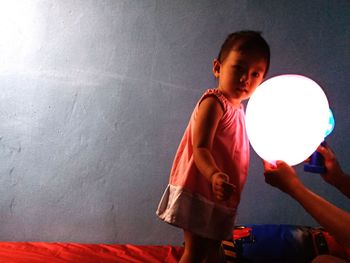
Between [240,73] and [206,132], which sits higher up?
[240,73]

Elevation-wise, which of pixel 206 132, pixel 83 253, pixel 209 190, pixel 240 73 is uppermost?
pixel 240 73

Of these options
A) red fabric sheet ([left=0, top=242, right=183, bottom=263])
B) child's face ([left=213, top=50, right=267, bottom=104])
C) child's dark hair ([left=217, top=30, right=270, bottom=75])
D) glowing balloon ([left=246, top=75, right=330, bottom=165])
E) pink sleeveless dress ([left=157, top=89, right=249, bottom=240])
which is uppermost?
child's dark hair ([left=217, top=30, right=270, bottom=75])

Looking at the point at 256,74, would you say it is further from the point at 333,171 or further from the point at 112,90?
the point at 112,90

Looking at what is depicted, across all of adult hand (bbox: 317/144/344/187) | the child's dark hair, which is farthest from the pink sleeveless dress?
adult hand (bbox: 317/144/344/187)

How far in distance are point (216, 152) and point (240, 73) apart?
0.18 metres

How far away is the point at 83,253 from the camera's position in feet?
3.57

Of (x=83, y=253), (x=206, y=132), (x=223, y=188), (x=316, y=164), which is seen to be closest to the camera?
(x=223, y=188)

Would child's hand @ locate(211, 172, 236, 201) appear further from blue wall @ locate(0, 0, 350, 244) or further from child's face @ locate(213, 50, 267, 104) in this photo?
blue wall @ locate(0, 0, 350, 244)

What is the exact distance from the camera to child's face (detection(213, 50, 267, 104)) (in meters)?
0.69

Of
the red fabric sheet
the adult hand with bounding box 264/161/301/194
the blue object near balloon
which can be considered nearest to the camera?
the adult hand with bounding box 264/161/301/194

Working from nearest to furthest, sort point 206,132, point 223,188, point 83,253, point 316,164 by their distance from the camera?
point 223,188, point 206,132, point 316,164, point 83,253

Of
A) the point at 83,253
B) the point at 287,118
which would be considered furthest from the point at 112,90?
the point at 287,118

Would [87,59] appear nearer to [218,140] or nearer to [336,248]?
[218,140]

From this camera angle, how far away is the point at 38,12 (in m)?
1.12
